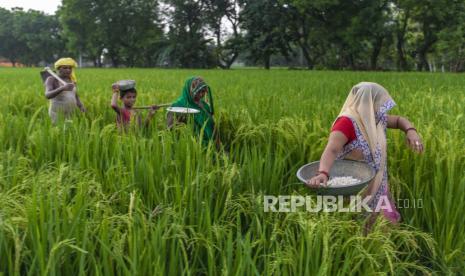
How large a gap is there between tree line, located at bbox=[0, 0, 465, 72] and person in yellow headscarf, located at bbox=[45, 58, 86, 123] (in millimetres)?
20531

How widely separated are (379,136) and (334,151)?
0.87ft

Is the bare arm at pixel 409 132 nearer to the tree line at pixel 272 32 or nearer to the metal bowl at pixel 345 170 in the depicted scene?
the metal bowl at pixel 345 170

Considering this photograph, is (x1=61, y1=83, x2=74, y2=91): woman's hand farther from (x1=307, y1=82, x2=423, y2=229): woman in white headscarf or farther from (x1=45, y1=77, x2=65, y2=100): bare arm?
(x1=307, y1=82, x2=423, y2=229): woman in white headscarf

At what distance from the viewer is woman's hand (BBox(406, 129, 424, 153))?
6.89 ft

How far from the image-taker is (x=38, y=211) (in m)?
1.61

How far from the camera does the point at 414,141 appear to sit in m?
2.12

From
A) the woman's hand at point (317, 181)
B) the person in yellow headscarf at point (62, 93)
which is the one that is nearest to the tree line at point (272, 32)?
the person in yellow headscarf at point (62, 93)

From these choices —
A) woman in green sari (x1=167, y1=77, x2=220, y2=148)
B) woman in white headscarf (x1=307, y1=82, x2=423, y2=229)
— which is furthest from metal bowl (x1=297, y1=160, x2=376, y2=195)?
woman in green sari (x1=167, y1=77, x2=220, y2=148)

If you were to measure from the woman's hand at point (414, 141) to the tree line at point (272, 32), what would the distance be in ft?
69.6

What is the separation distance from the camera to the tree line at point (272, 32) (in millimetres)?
23047

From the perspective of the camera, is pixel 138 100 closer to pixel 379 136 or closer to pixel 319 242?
pixel 379 136

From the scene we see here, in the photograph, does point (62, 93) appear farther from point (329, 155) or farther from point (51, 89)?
point (329, 155)

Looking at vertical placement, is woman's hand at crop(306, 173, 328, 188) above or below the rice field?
above

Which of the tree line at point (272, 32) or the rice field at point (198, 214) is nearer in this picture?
the rice field at point (198, 214)
